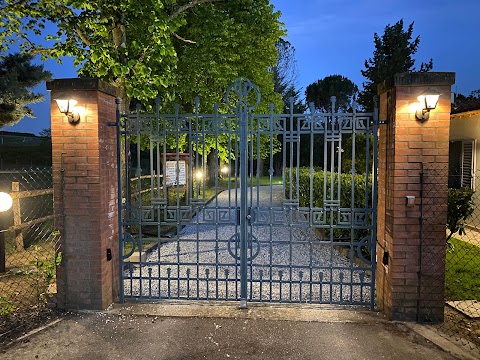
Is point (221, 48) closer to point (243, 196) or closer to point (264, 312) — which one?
point (243, 196)

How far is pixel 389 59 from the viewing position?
2195 centimetres

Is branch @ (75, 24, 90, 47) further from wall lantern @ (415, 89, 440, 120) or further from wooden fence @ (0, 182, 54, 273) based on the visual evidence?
wall lantern @ (415, 89, 440, 120)

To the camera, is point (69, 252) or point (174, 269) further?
point (174, 269)

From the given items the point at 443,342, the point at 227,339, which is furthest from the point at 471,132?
the point at 227,339

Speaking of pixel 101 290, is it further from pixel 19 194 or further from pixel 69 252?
pixel 19 194

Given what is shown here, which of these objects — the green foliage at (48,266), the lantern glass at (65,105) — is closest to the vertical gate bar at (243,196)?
the lantern glass at (65,105)

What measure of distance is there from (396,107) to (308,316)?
2.76 metres

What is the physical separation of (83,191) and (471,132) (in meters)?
10.0

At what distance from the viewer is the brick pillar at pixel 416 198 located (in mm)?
4156

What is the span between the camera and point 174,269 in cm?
662

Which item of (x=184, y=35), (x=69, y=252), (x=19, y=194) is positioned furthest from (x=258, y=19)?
(x=69, y=252)

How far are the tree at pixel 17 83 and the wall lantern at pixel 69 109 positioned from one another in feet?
4.95

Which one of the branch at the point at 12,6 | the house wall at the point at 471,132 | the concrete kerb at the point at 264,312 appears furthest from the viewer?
the house wall at the point at 471,132

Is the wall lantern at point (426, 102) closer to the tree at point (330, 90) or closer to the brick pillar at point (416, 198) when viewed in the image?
the brick pillar at point (416, 198)
